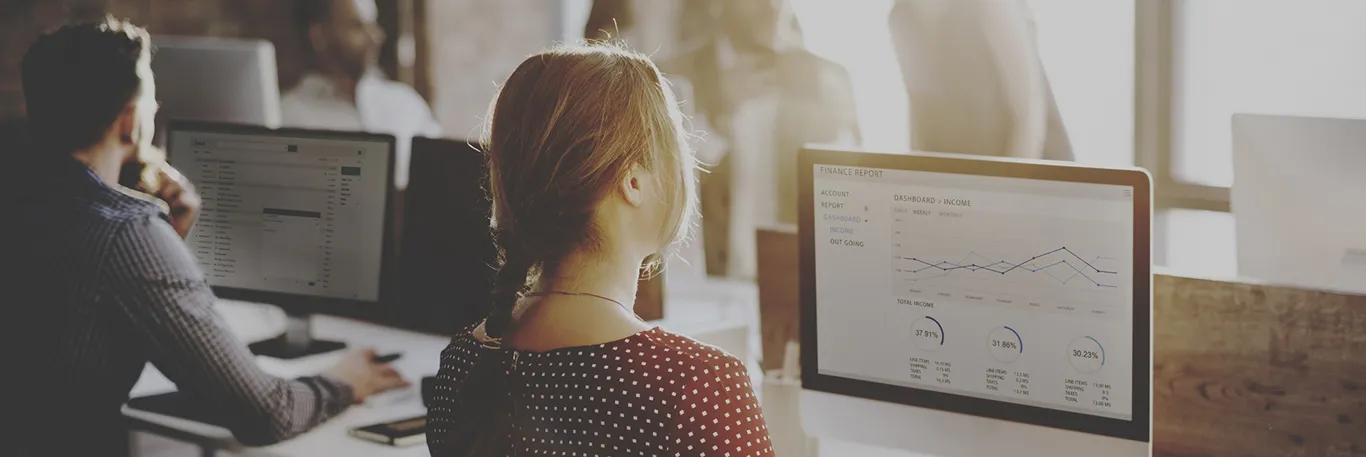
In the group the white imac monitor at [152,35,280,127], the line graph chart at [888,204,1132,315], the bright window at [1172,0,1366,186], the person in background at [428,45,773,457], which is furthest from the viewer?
the bright window at [1172,0,1366,186]

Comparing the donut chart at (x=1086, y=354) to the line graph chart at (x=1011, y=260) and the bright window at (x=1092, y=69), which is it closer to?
the line graph chart at (x=1011, y=260)

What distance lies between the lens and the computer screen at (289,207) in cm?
229

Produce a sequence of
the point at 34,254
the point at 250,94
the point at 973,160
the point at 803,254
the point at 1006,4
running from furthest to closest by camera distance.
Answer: the point at 1006,4 < the point at 250,94 < the point at 34,254 < the point at 803,254 < the point at 973,160

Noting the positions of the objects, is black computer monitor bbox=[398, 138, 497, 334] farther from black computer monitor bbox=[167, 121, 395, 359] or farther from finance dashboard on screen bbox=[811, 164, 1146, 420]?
finance dashboard on screen bbox=[811, 164, 1146, 420]

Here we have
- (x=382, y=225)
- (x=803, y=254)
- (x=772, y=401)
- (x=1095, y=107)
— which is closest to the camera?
(x=803, y=254)

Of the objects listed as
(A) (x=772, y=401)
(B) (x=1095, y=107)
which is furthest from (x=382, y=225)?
(B) (x=1095, y=107)

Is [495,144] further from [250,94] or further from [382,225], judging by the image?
[250,94]

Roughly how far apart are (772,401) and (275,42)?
10.7 feet

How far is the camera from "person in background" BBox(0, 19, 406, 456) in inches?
75.4

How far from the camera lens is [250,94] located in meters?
2.93

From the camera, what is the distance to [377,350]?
255 cm

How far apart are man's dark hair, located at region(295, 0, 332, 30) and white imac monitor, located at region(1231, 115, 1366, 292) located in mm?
3398

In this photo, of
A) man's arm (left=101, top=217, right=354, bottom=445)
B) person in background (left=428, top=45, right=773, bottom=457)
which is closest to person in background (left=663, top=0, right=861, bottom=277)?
man's arm (left=101, top=217, right=354, bottom=445)

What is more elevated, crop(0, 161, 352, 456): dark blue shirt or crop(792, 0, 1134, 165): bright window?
crop(792, 0, 1134, 165): bright window
